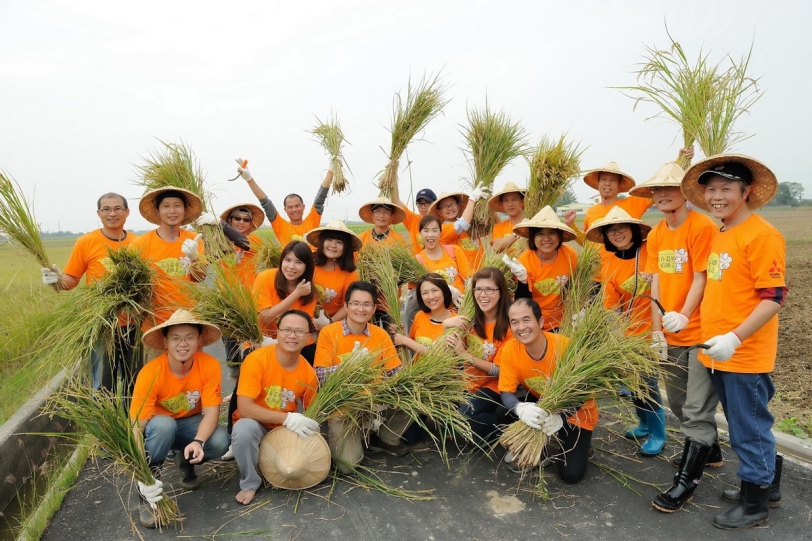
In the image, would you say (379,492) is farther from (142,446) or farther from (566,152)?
(566,152)

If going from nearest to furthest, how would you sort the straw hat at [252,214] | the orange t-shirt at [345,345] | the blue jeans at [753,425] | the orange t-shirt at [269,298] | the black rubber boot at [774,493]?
1. the blue jeans at [753,425]
2. the black rubber boot at [774,493]
3. the orange t-shirt at [345,345]
4. the orange t-shirt at [269,298]
5. the straw hat at [252,214]

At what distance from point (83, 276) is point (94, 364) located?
0.91 metres

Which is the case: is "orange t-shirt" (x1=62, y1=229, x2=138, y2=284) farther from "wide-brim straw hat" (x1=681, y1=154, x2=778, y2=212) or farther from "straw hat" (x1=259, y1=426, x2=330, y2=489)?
"wide-brim straw hat" (x1=681, y1=154, x2=778, y2=212)

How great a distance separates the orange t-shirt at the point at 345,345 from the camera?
320 cm

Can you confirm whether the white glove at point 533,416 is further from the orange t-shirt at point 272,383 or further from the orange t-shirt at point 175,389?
the orange t-shirt at point 175,389

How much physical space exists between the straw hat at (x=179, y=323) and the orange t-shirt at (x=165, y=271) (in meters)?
0.20

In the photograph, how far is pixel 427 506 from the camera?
2777mm

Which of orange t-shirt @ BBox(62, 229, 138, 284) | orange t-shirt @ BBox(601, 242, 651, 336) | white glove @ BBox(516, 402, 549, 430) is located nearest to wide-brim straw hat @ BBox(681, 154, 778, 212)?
orange t-shirt @ BBox(601, 242, 651, 336)

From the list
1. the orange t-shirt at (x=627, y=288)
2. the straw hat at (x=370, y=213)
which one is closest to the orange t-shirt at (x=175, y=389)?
→ the straw hat at (x=370, y=213)

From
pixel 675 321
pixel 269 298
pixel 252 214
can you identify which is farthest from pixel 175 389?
pixel 675 321

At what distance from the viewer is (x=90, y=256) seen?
11.5ft

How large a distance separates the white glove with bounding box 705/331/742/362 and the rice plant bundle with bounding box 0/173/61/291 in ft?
12.5

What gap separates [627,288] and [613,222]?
44cm

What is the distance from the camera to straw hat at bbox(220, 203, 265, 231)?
4297 mm
